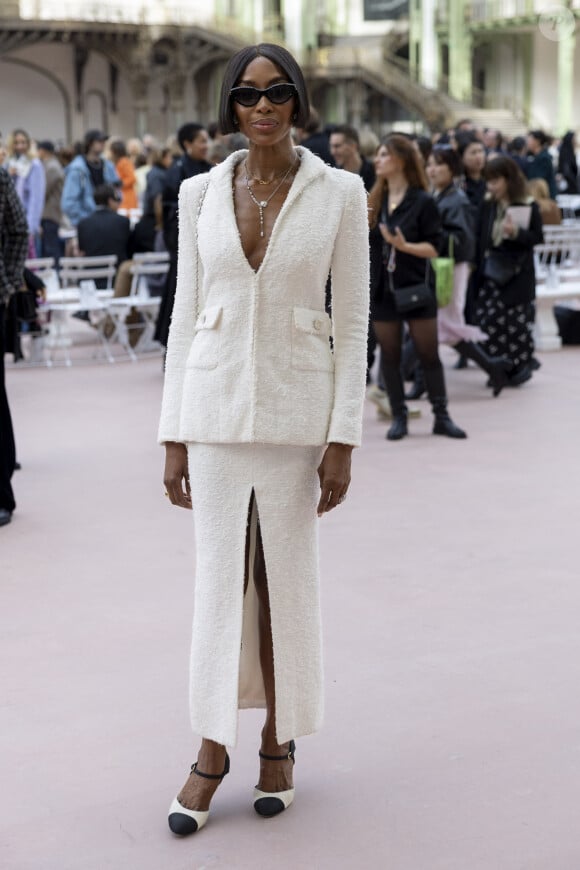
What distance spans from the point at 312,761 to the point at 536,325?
7985mm

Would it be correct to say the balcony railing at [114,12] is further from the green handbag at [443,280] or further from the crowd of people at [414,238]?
the green handbag at [443,280]

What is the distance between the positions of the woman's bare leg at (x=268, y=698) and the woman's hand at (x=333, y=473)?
0.53 ft

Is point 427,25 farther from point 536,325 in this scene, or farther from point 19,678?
point 19,678

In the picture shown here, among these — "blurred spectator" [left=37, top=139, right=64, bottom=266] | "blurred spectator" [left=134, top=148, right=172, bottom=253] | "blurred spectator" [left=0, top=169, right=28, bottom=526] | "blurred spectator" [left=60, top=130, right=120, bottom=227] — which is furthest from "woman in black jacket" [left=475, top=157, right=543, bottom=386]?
"blurred spectator" [left=37, top=139, right=64, bottom=266]

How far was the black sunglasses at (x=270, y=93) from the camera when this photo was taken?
9.19ft

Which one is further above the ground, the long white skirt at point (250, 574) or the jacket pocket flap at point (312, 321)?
the jacket pocket flap at point (312, 321)

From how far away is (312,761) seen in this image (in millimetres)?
3354

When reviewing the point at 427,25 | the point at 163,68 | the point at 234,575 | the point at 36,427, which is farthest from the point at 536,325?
the point at 427,25

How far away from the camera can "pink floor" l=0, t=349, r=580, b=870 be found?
2.96 meters

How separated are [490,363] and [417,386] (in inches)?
18.8

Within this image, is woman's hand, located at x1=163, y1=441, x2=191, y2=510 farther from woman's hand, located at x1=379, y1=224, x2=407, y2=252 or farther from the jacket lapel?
woman's hand, located at x1=379, y1=224, x2=407, y2=252

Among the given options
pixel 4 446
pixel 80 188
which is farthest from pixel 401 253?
pixel 80 188

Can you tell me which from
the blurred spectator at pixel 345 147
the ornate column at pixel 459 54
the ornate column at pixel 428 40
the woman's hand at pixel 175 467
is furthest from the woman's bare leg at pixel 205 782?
the ornate column at pixel 428 40

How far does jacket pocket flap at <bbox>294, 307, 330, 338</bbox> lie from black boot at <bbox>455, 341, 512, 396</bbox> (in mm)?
5728
